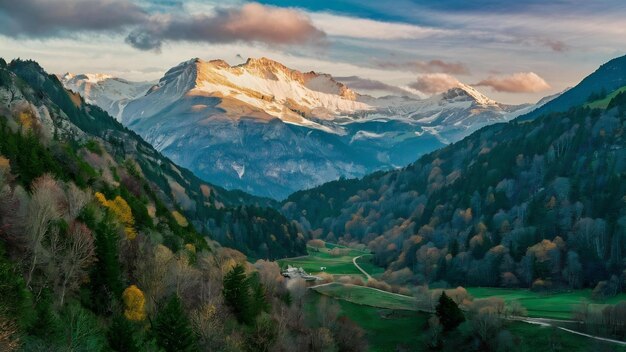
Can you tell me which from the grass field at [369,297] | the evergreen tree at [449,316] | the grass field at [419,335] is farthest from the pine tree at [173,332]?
the grass field at [369,297]

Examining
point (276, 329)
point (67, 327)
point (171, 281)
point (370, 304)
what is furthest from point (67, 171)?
point (370, 304)

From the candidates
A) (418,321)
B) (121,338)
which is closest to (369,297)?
(418,321)

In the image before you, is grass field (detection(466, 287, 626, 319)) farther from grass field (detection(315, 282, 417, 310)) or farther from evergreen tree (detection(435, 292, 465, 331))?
grass field (detection(315, 282, 417, 310))

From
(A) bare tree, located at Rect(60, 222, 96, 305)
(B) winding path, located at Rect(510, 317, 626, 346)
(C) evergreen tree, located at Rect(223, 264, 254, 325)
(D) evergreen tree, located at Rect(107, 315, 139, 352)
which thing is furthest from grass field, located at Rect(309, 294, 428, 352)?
(D) evergreen tree, located at Rect(107, 315, 139, 352)

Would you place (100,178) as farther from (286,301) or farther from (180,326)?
(180,326)

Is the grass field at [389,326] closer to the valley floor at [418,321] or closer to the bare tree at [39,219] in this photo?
the valley floor at [418,321]

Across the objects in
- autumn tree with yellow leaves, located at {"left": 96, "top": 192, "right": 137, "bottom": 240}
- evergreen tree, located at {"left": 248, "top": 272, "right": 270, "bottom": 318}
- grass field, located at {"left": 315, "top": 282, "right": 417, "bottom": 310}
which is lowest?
grass field, located at {"left": 315, "top": 282, "right": 417, "bottom": 310}
